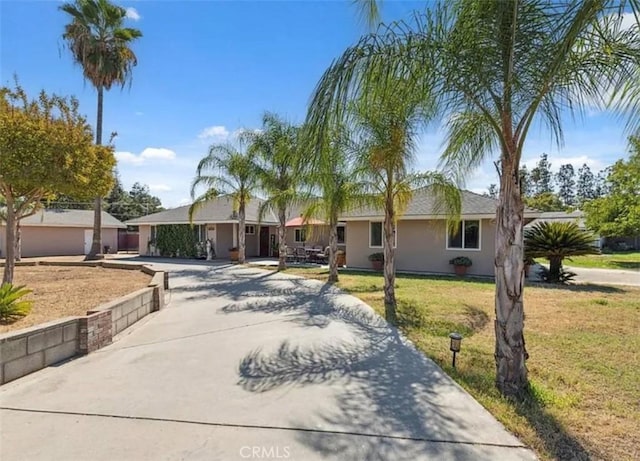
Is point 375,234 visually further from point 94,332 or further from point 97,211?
point 97,211

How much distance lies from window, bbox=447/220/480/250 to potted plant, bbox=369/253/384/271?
3.49 metres

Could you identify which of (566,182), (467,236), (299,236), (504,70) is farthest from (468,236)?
(566,182)

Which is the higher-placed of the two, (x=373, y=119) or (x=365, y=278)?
(x=373, y=119)

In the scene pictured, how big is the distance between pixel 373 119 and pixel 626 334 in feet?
22.1

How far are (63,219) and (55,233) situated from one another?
4.34 feet

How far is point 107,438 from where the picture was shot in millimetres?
3322

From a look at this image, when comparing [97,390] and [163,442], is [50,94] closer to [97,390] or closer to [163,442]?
[97,390]

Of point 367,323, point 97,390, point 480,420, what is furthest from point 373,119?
point 97,390

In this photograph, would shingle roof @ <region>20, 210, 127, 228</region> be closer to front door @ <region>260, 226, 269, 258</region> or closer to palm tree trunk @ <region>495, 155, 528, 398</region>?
front door @ <region>260, 226, 269, 258</region>

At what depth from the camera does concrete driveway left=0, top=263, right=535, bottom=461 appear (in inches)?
126

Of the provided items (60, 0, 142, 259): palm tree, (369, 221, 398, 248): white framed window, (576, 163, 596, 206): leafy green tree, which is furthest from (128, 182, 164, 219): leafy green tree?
(576, 163, 596, 206): leafy green tree

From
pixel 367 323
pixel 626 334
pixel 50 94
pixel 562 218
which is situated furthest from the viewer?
pixel 562 218

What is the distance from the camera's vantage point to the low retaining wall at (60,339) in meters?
4.55

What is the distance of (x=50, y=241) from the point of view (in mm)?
29359
